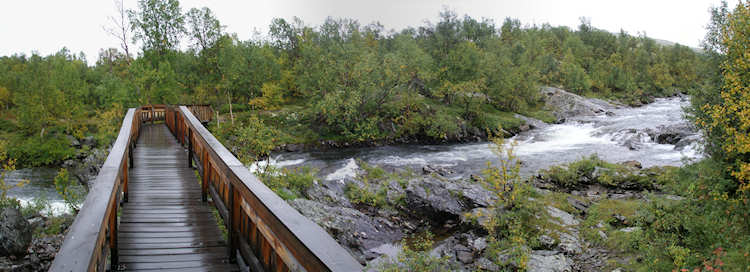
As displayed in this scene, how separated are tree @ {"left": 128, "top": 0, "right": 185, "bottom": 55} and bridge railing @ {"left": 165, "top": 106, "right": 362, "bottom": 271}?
32988 mm

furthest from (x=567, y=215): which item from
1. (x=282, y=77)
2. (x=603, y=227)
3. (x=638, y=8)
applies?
(x=638, y=8)

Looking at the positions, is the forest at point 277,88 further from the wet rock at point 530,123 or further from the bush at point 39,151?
the wet rock at point 530,123

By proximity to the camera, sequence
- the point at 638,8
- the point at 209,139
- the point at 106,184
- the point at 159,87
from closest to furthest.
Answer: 1. the point at 106,184
2. the point at 209,139
3. the point at 159,87
4. the point at 638,8

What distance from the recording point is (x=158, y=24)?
34.6 metres

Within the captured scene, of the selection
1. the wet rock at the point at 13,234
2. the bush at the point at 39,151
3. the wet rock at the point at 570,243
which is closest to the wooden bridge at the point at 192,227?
the wet rock at the point at 13,234

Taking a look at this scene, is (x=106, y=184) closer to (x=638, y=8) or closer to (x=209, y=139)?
(x=209, y=139)

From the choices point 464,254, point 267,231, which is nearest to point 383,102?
point 464,254

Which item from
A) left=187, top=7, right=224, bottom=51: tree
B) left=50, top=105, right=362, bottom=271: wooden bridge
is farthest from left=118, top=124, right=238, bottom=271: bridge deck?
left=187, top=7, right=224, bottom=51: tree

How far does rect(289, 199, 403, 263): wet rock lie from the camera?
11.1 metres

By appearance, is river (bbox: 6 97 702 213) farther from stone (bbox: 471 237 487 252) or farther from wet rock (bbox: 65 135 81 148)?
stone (bbox: 471 237 487 252)

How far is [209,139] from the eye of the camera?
21.3 ft

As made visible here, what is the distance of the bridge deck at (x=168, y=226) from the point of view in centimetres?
462

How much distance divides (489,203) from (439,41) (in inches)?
1272

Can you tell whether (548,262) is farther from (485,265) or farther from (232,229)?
(232,229)
